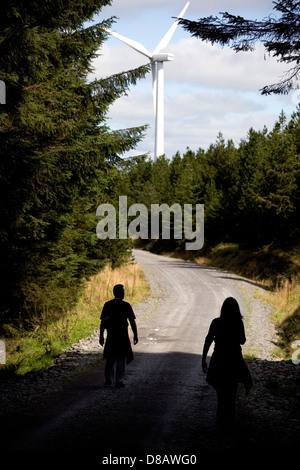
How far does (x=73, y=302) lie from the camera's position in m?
17.6

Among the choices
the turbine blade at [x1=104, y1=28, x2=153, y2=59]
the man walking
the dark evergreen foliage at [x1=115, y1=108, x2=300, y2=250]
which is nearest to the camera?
the man walking

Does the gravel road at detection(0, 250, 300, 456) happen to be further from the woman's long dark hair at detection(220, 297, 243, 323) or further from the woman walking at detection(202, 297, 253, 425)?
the woman's long dark hair at detection(220, 297, 243, 323)

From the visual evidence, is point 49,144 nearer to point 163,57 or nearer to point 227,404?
point 227,404

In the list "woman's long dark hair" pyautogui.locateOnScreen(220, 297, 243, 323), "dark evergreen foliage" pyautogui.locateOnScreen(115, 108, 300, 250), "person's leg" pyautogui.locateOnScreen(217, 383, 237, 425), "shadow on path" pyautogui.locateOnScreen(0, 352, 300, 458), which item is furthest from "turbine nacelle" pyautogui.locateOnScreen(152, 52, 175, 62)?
"person's leg" pyautogui.locateOnScreen(217, 383, 237, 425)

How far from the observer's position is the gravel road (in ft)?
20.7

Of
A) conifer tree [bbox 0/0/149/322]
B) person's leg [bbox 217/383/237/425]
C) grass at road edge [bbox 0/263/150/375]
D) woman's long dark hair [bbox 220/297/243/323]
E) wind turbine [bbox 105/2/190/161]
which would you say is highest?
wind turbine [bbox 105/2/190/161]

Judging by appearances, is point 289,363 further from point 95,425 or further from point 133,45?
point 133,45

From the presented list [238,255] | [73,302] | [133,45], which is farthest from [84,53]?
[133,45]

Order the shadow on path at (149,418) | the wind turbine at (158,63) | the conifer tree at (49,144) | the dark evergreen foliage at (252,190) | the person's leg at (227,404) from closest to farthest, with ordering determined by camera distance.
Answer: the shadow on path at (149,418)
the person's leg at (227,404)
the conifer tree at (49,144)
the dark evergreen foliage at (252,190)
the wind turbine at (158,63)

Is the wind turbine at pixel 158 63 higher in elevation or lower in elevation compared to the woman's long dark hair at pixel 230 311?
higher

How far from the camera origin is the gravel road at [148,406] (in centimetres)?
631

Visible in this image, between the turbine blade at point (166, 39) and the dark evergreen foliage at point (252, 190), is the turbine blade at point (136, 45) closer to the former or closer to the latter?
the turbine blade at point (166, 39)

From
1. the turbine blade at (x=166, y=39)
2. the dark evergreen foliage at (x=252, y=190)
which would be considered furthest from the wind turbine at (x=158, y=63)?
the dark evergreen foliage at (x=252, y=190)

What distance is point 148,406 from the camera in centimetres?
820
